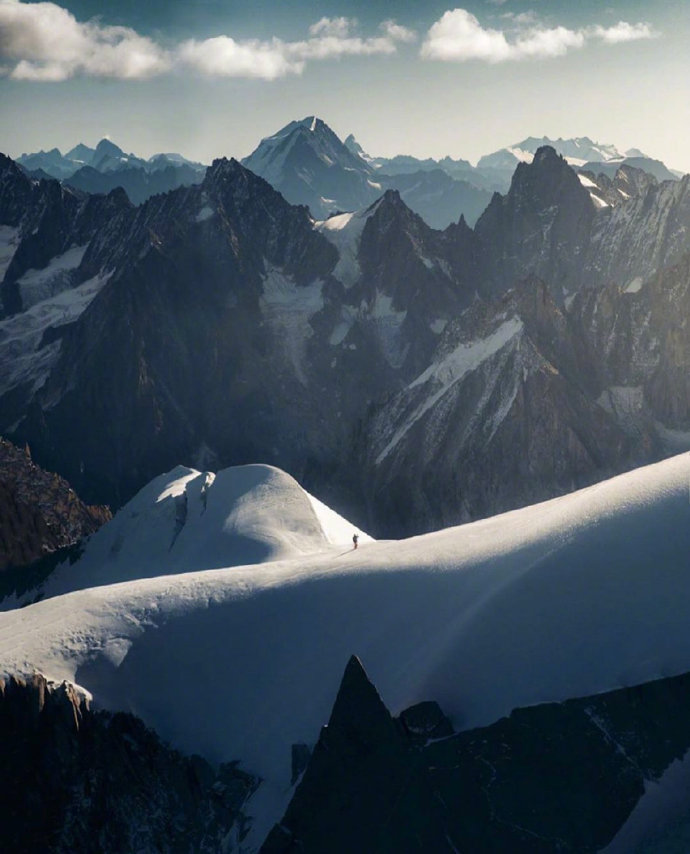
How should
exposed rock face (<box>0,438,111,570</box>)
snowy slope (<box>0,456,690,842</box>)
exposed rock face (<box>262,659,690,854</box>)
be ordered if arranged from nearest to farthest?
exposed rock face (<box>262,659,690,854</box>) → snowy slope (<box>0,456,690,842</box>) → exposed rock face (<box>0,438,111,570</box>)

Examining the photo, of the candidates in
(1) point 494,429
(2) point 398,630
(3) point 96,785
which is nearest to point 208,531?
(2) point 398,630

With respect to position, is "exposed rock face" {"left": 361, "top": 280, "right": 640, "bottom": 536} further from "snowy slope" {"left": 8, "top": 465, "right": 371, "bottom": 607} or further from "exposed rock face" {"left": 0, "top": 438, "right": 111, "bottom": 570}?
"exposed rock face" {"left": 0, "top": 438, "right": 111, "bottom": 570}

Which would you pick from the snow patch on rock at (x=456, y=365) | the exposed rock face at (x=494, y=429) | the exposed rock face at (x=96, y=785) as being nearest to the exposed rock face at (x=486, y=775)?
the exposed rock face at (x=96, y=785)

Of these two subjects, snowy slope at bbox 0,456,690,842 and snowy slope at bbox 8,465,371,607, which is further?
snowy slope at bbox 8,465,371,607

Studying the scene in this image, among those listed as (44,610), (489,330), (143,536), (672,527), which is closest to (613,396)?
(489,330)

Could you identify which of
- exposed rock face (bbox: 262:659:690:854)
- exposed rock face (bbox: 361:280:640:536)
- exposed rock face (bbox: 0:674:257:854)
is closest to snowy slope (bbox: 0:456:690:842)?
exposed rock face (bbox: 262:659:690:854)

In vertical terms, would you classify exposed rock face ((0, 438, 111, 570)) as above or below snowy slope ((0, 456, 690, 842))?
below

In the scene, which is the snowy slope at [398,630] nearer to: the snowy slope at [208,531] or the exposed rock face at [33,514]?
the snowy slope at [208,531]
